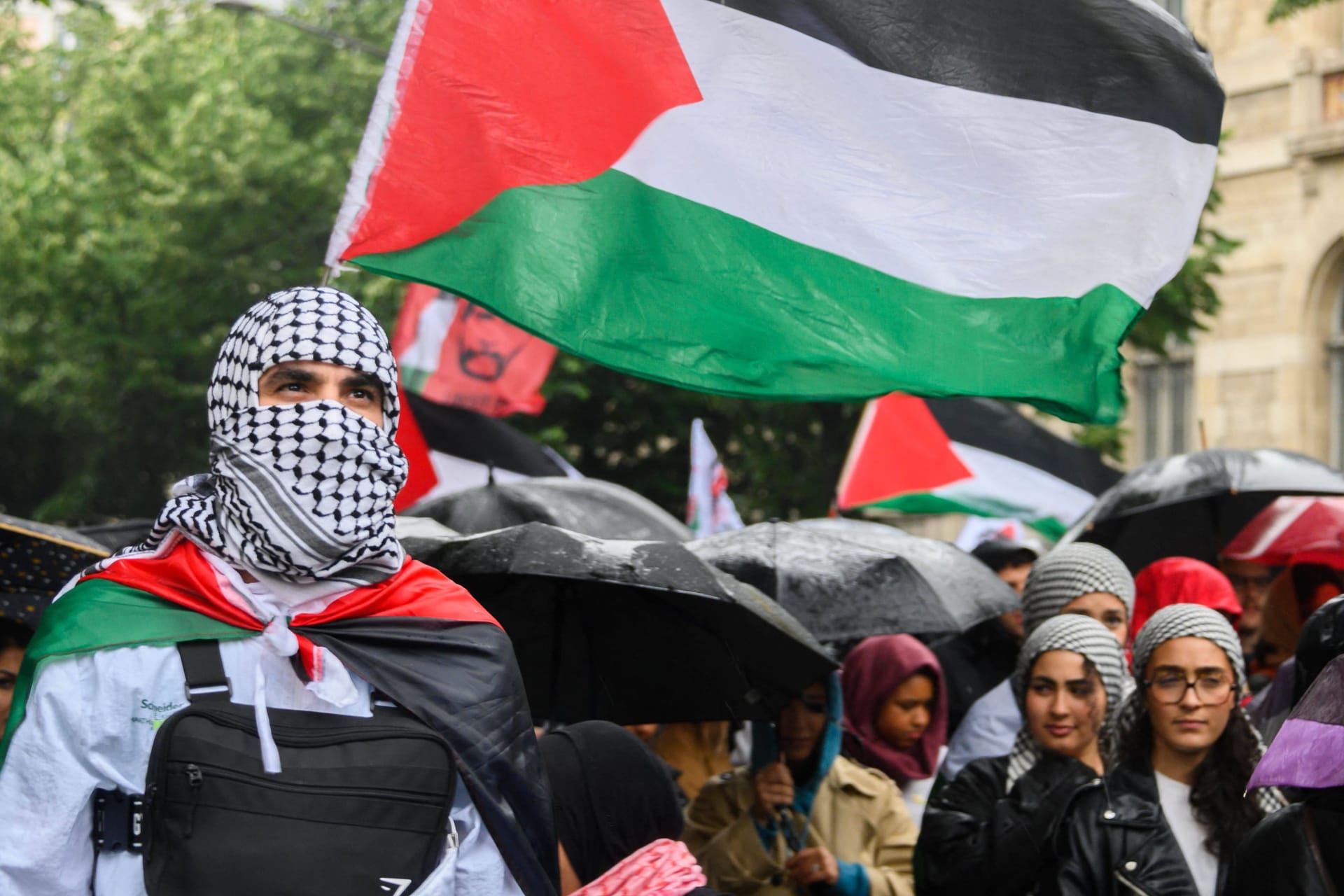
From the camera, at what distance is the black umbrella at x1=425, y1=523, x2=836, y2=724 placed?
4.76 metres

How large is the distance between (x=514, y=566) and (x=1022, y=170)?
1.67m

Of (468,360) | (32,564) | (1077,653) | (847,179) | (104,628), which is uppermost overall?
(847,179)

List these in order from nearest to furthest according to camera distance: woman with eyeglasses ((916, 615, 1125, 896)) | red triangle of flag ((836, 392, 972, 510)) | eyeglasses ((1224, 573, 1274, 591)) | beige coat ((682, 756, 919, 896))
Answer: woman with eyeglasses ((916, 615, 1125, 896)), beige coat ((682, 756, 919, 896)), eyeglasses ((1224, 573, 1274, 591)), red triangle of flag ((836, 392, 972, 510))

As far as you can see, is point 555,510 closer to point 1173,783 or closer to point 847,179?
point 847,179

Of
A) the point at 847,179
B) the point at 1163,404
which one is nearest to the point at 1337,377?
the point at 1163,404

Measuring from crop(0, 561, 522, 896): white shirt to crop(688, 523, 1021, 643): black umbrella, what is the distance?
11.8 ft

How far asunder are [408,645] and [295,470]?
32cm

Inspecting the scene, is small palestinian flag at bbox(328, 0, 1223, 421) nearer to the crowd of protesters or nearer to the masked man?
the crowd of protesters

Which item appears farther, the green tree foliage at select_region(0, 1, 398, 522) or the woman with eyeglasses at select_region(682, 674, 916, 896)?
the green tree foliage at select_region(0, 1, 398, 522)

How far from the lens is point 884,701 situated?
20.9ft

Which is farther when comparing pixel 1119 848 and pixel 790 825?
pixel 790 825

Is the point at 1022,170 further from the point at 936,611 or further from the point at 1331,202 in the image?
the point at 1331,202

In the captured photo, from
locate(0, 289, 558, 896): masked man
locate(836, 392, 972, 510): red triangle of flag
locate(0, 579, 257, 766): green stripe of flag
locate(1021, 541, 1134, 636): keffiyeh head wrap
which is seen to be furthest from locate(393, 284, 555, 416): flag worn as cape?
locate(0, 579, 257, 766): green stripe of flag

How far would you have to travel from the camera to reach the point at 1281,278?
23.3 m
